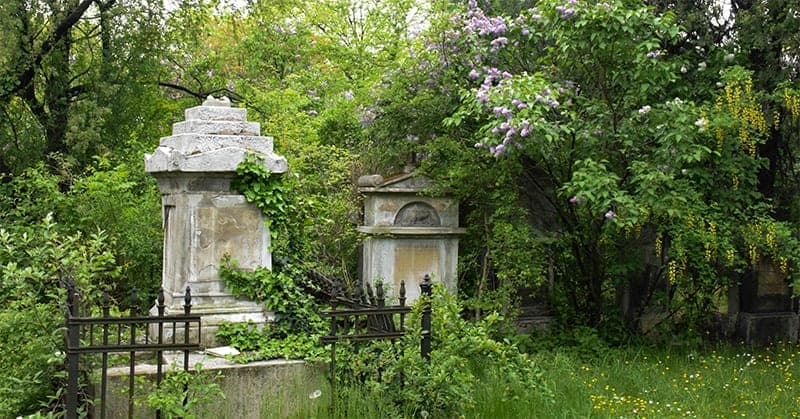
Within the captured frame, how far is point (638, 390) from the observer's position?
7020 mm

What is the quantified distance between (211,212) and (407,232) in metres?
3.85

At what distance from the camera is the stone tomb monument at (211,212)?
623 centimetres

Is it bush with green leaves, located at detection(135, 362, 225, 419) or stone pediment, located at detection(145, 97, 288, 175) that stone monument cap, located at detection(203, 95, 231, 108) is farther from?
bush with green leaves, located at detection(135, 362, 225, 419)

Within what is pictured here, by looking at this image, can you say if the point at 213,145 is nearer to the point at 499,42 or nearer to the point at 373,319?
the point at 373,319

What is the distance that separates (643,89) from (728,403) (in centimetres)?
322

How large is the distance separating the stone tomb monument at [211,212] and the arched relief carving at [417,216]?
3599mm

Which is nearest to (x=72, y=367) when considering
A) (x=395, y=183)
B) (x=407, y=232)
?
(x=407, y=232)

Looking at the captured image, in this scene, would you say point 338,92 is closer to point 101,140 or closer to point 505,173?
point 101,140

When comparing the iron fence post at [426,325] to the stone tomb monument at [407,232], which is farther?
the stone tomb monument at [407,232]

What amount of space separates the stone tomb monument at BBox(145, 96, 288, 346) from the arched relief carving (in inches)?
142

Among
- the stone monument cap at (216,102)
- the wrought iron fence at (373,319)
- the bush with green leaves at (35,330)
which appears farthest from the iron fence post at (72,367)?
the stone monument cap at (216,102)

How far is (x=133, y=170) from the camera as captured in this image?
11.1 meters

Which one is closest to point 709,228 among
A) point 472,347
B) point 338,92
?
point 472,347

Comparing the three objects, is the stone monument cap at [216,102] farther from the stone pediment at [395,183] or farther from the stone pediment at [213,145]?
the stone pediment at [395,183]
